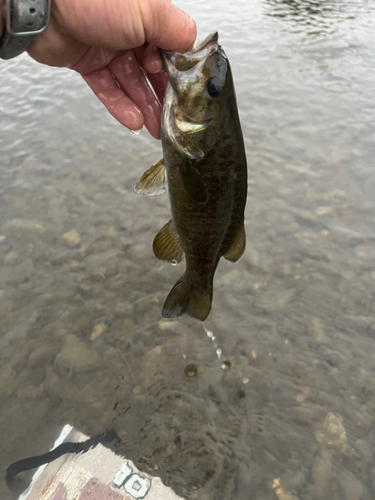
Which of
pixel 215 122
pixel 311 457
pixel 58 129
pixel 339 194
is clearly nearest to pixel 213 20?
pixel 58 129

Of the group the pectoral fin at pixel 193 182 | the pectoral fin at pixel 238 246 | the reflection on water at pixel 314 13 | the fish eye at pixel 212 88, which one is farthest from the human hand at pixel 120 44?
the reflection on water at pixel 314 13

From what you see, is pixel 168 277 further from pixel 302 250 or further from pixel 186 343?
pixel 302 250

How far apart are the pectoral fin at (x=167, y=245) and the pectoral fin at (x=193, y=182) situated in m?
0.44

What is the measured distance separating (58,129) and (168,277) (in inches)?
151

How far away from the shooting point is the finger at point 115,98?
265 centimetres

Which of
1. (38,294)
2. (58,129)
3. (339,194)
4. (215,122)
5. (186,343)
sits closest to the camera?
(215,122)

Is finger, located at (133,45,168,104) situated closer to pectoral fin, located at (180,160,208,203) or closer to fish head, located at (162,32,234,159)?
fish head, located at (162,32,234,159)

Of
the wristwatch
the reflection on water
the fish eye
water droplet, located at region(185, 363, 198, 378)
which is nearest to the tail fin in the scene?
water droplet, located at region(185, 363, 198, 378)

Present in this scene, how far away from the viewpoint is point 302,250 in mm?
4512

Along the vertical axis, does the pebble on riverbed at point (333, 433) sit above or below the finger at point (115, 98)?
below

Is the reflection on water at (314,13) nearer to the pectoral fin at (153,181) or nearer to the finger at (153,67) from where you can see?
the finger at (153,67)

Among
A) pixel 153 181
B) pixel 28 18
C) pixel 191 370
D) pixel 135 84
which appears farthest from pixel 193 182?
pixel 191 370

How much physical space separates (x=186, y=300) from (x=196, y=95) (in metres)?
1.42

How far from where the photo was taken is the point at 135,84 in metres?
2.62
